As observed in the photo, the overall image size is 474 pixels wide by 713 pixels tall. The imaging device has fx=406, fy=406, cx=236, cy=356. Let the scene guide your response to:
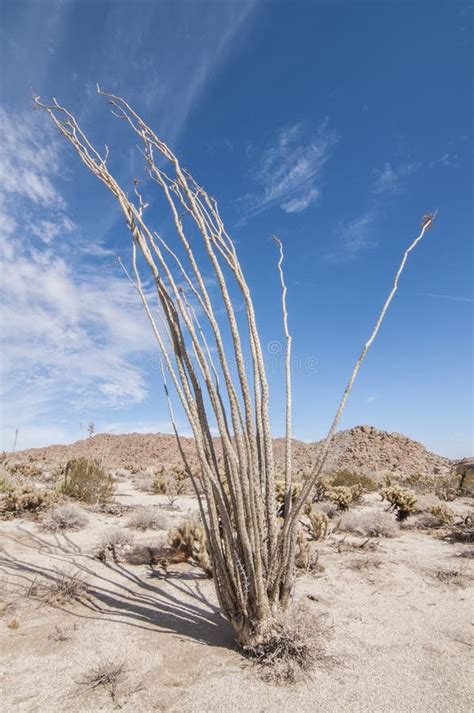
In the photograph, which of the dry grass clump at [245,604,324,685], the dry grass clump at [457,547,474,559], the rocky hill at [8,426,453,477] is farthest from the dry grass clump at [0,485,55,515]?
the rocky hill at [8,426,453,477]

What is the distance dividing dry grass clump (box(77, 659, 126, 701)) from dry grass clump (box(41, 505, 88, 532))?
4.22m

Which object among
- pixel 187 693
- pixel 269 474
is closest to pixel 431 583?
pixel 269 474

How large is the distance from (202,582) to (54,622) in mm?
1557

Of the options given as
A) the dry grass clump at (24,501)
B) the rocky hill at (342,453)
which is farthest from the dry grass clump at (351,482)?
the rocky hill at (342,453)

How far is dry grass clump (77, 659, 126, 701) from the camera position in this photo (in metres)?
2.32

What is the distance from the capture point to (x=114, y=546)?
16.8 ft

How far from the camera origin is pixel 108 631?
3031 mm

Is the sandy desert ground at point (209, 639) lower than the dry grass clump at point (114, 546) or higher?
lower

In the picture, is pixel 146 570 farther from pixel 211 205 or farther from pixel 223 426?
pixel 211 205

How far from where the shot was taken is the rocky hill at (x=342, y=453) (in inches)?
993

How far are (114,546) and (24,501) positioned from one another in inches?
117

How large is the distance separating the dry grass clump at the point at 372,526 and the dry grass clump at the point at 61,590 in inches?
155

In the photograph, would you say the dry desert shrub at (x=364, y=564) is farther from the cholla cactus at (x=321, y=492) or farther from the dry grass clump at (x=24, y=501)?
the dry grass clump at (x=24, y=501)

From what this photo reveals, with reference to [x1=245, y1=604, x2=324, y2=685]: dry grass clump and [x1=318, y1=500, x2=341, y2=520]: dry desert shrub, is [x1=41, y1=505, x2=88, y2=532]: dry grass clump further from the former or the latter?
[x1=245, y1=604, x2=324, y2=685]: dry grass clump
